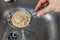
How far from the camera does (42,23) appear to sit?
0.89 meters

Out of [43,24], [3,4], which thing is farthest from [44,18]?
[3,4]

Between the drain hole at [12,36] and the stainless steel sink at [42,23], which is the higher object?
the stainless steel sink at [42,23]

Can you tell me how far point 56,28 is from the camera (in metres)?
0.86

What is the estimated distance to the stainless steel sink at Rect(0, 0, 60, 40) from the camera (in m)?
0.86

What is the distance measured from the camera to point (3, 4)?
890 mm

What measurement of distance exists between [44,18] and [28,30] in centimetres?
12

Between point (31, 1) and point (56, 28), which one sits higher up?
point (31, 1)

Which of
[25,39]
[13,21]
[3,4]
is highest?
[3,4]

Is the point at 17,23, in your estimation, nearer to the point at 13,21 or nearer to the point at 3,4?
the point at 13,21

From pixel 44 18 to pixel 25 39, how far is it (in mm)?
169

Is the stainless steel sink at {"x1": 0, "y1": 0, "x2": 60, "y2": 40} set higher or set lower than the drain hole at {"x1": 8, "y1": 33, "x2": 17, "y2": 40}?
higher

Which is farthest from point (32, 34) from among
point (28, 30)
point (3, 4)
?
point (3, 4)

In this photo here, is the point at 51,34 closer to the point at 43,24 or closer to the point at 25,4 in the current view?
the point at 43,24

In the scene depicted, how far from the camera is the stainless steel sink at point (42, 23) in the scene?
33.7 inches
